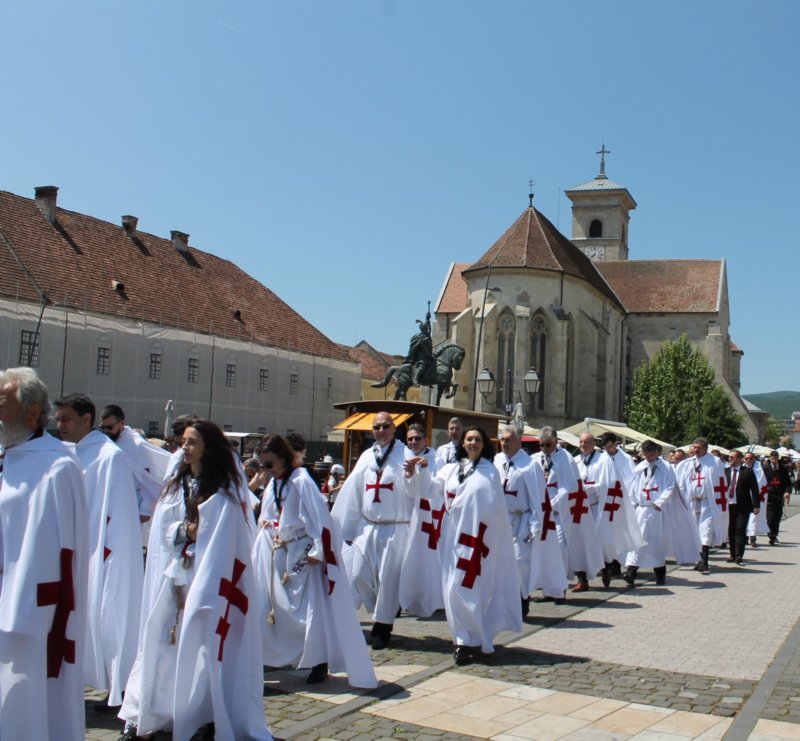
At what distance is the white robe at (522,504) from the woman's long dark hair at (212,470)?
17.6 feet

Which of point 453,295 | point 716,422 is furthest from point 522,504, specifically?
point 453,295

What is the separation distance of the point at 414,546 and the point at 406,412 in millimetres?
14437

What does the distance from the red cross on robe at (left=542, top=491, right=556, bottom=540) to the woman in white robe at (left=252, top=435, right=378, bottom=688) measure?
13.1ft

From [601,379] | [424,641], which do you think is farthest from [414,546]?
[601,379]

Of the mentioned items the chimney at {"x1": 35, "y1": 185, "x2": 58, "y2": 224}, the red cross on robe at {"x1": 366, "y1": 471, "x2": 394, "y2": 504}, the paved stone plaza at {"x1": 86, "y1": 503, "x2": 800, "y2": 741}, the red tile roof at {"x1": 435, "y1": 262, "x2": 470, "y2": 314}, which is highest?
the red tile roof at {"x1": 435, "y1": 262, "x2": 470, "y2": 314}

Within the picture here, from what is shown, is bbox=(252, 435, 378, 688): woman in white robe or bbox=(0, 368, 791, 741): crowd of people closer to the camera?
bbox=(0, 368, 791, 741): crowd of people

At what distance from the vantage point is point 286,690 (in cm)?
717

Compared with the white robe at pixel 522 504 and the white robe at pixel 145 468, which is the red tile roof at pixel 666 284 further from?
the white robe at pixel 145 468

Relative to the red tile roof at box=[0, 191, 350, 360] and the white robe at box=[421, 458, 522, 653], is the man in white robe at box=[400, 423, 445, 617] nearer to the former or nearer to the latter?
the white robe at box=[421, 458, 522, 653]

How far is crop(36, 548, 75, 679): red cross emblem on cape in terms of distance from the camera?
13.5 ft

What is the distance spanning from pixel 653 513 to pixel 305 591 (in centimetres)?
891

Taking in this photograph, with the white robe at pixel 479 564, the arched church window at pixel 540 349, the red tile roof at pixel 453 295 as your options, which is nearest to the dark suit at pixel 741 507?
the white robe at pixel 479 564

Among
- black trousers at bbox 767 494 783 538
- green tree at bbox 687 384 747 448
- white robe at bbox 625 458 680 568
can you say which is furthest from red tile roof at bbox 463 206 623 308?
white robe at bbox 625 458 680 568

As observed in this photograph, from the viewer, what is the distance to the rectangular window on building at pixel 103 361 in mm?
37062
